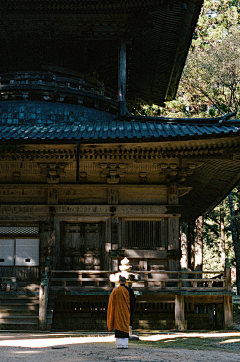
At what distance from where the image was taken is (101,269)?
52.5 ft

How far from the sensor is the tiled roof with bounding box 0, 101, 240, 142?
1439cm

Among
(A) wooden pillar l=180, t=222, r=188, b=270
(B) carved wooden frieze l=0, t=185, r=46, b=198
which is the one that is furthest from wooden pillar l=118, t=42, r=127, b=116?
(A) wooden pillar l=180, t=222, r=188, b=270

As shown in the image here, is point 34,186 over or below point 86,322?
over

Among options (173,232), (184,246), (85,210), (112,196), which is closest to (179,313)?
(173,232)

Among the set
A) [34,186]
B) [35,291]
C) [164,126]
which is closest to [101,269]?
[35,291]

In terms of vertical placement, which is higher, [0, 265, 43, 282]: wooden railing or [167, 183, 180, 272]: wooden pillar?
[167, 183, 180, 272]: wooden pillar

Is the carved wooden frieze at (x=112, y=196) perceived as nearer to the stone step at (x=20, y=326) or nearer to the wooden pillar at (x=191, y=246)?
the stone step at (x=20, y=326)

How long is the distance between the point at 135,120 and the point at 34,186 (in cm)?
419

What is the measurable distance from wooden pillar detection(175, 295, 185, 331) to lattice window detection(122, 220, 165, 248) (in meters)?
1.94

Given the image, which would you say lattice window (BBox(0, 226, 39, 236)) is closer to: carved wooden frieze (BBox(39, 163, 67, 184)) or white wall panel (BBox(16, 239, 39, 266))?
white wall panel (BBox(16, 239, 39, 266))

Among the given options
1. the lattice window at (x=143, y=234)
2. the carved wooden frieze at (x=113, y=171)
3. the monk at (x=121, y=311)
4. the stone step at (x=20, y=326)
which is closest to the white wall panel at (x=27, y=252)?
the stone step at (x=20, y=326)

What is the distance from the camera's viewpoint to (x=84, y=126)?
16.3 meters

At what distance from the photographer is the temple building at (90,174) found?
14828 mm

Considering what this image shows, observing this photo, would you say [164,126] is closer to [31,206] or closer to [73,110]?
[73,110]
